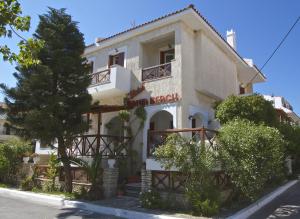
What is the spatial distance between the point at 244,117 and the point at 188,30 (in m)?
6.04

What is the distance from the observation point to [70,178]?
1492cm

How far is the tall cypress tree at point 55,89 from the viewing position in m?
13.6

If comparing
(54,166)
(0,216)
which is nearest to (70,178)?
(54,166)

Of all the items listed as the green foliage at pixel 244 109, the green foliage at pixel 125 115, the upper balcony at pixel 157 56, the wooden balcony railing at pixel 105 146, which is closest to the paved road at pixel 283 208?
the green foliage at pixel 244 109

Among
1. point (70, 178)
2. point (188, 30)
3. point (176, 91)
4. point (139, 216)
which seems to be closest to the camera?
point (139, 216)

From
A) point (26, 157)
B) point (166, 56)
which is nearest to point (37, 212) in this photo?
point (26, 157)

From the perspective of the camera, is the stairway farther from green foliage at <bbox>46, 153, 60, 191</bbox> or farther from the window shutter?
the window shutter

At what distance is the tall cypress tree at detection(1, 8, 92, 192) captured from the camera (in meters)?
13.6

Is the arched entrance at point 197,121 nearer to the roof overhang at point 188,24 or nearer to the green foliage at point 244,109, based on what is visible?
the green foliage at point 244,109

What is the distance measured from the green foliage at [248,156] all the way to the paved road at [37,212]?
459cm

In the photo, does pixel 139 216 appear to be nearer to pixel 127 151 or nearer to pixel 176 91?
pixel 127 151

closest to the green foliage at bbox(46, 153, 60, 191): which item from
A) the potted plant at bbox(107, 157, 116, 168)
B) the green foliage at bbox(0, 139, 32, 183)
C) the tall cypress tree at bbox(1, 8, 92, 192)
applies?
the tall cypress tree at bbox(1, 8, 92, 192)

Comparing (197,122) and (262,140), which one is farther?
(197,122)

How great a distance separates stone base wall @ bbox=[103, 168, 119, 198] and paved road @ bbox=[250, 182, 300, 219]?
6158 millimetres
